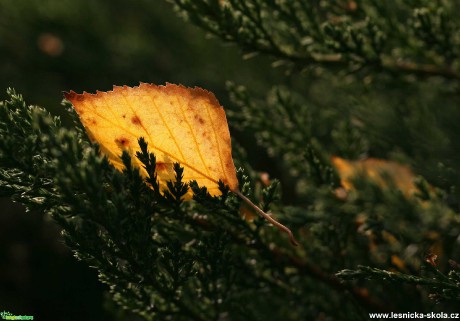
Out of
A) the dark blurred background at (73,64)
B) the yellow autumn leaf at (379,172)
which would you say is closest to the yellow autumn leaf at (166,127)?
the yellow autumn leaf at (379,172)

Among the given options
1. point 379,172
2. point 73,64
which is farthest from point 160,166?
point 73,64

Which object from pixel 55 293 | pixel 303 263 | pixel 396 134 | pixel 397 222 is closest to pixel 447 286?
pixel 397 222

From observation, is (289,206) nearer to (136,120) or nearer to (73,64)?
(136,120)

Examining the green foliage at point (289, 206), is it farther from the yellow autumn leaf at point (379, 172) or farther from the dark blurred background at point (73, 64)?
the dark blurred background at point (73, 64)

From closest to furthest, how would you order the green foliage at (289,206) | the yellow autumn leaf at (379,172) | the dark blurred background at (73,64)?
the green foliage at (289,206) < the yellow autumn leaf at (379,172) < the dark blurred background at (73,64)

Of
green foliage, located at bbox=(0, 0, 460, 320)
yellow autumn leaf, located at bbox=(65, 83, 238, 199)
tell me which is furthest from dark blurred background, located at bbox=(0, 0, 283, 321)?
yellow autumn leaf, located at bbox=(65, 83, 238, 199)

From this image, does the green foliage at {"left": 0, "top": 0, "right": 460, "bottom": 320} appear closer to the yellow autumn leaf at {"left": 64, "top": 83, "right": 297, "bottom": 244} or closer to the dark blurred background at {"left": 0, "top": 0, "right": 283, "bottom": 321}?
the yellow autumn leaf at {"left": 64, "top": 83, "right": 297, "bottom": 244}
